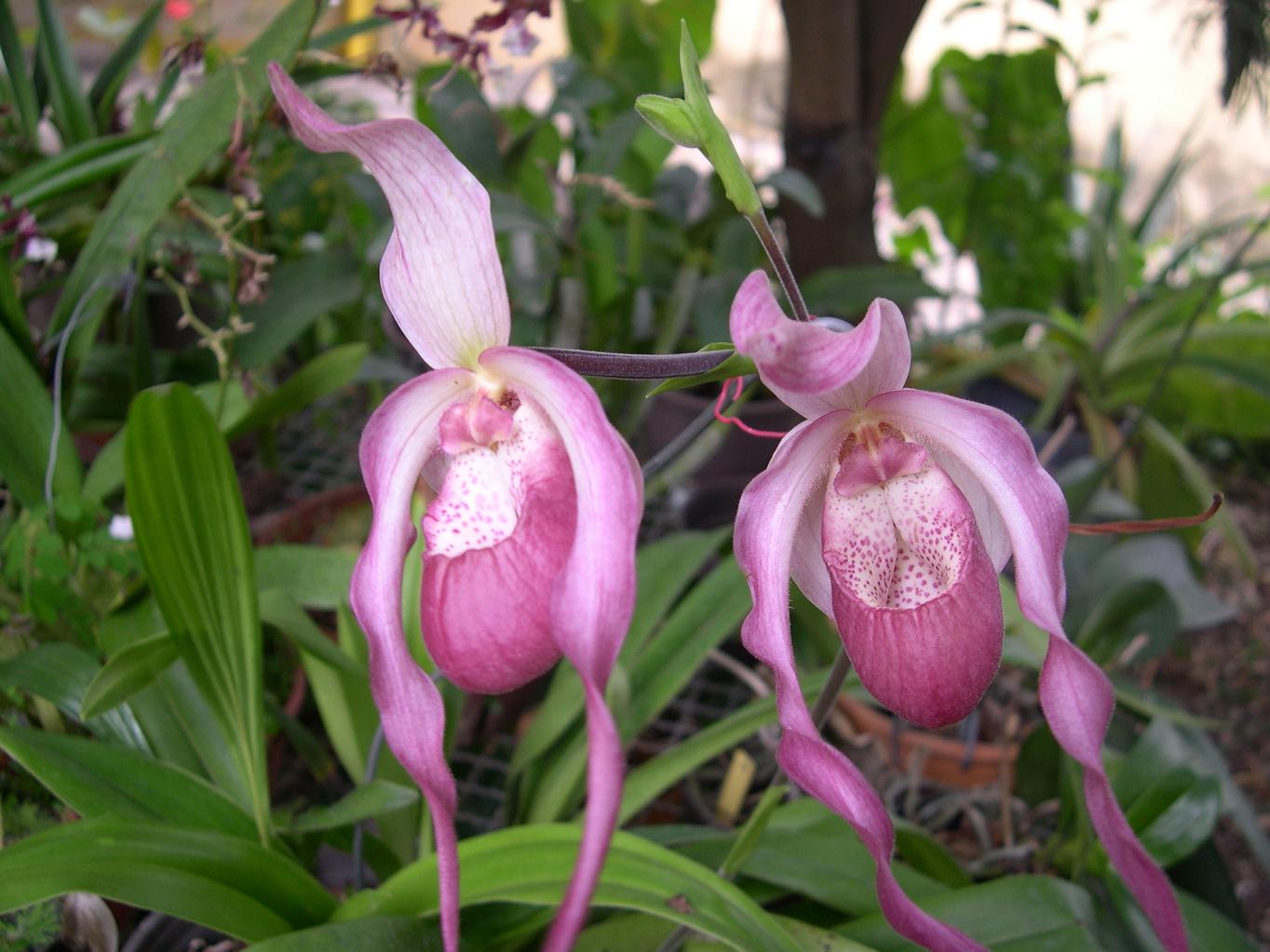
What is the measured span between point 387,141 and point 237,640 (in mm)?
352

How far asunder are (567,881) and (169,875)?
202 millimetres

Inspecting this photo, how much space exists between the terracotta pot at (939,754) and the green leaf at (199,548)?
534 mm

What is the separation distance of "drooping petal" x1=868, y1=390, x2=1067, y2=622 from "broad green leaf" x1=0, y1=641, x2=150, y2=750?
53 cm

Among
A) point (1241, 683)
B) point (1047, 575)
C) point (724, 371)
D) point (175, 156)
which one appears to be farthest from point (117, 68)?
point (1241, 683)

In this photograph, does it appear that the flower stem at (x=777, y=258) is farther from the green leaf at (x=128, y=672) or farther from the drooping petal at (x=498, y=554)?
the green leaf at (x=128, y=672)

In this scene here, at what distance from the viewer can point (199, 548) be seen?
584 mm

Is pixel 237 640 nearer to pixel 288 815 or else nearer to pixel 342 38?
pixel 288 815

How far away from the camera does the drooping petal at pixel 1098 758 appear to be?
0.34 meters

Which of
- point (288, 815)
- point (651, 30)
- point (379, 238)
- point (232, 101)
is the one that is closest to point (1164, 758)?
point (288, 815)

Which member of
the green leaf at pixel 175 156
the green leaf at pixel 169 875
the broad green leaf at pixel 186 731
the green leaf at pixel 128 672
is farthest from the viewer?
the green leaf at pixel 175 156

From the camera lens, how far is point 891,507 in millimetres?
413

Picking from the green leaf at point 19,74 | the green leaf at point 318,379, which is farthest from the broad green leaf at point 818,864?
the green leaf at point 19,74

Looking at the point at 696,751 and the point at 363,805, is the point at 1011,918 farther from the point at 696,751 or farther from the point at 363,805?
the point at 363,805

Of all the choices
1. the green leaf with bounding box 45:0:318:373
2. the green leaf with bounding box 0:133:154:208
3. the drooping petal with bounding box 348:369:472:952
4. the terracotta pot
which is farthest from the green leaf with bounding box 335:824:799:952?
the green leaf with bounding box 0:133:154:208
